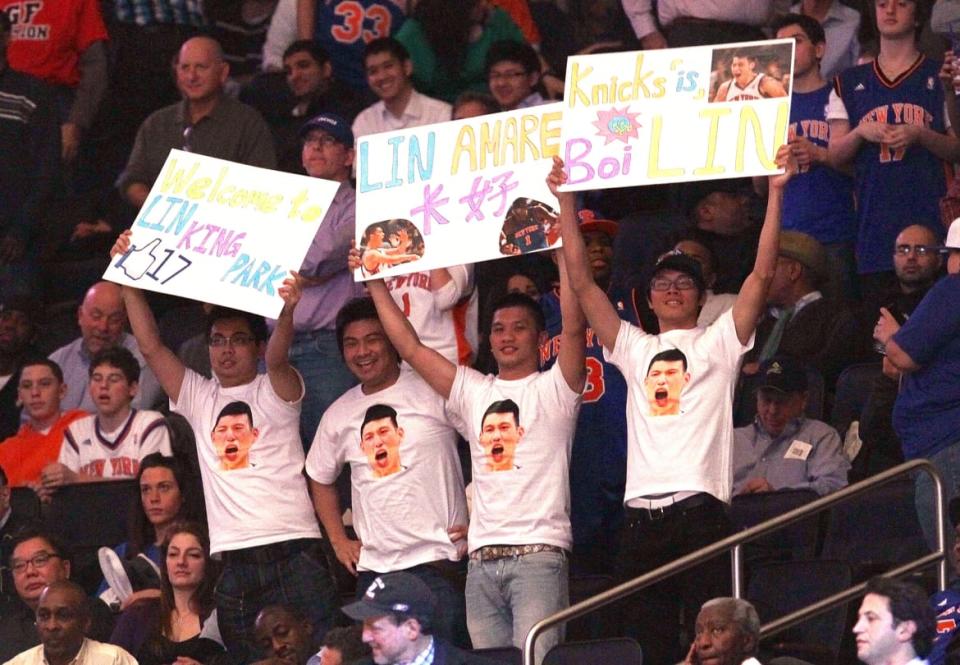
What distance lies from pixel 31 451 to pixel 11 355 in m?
1.04

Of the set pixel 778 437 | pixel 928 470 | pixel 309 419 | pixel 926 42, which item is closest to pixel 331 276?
pixel 309 419

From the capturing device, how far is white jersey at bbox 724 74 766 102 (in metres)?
8.65

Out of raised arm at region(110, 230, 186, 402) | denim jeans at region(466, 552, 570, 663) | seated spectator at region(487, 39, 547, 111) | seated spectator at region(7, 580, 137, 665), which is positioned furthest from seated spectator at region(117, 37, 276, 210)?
denim jeans at region(466, 552, 570, 663)

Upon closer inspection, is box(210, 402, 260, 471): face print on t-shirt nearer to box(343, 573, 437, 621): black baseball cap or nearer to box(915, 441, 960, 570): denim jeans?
box(343, 573, 437, 621): black baseball cap

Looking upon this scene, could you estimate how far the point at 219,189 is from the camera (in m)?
9.48

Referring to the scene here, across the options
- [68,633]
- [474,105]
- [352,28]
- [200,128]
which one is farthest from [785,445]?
[352,28]

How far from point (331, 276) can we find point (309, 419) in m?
0.66

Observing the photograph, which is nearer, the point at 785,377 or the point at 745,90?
the point at 745,90

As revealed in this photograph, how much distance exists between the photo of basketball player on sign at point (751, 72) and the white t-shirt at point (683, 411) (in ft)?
2.82

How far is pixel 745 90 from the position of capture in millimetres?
8672

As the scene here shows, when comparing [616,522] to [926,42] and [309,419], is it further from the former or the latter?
[926,42]

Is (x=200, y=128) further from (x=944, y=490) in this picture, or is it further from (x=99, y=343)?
(x=944, y=490)

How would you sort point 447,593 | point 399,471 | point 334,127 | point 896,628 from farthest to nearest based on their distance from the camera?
point 334,127
point 399,471
point 447,593
point 896,628

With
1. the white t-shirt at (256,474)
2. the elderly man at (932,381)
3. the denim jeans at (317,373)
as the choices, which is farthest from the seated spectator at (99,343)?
the elderly man at (932,381)
